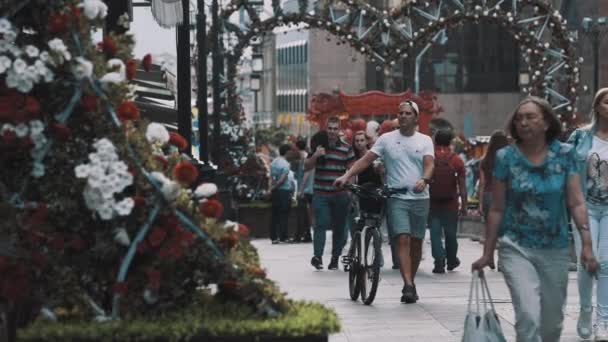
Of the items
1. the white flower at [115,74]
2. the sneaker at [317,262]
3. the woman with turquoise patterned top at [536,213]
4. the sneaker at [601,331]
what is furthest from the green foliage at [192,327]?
the sneaker at [317,262]

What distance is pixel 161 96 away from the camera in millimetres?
16625

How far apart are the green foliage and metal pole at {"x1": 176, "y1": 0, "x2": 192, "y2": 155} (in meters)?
10.5

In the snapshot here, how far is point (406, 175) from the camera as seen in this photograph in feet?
46.6

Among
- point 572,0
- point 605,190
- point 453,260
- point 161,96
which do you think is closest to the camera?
point 605,190

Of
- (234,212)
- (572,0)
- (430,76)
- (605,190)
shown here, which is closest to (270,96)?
(430,76)

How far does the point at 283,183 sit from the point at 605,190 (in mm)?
17047

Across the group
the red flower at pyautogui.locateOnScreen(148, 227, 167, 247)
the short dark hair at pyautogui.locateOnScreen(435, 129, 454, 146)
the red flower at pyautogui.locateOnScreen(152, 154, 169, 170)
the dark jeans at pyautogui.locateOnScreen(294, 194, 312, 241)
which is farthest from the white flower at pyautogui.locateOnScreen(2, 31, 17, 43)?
the dark jeans at pyautogui.locateOnScreen(294, 194, 312, 241)

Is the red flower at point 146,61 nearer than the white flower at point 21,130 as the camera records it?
No

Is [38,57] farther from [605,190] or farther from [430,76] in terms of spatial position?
[430,76]

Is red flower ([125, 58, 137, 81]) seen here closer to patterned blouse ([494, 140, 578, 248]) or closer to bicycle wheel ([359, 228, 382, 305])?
patterned blouse ([494, 140, 578, 248])

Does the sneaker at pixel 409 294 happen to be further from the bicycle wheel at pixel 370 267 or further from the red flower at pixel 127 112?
the red flower at pixel 127 112

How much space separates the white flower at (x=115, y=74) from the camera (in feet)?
23.8

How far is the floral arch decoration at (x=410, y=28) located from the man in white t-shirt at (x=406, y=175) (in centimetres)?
1577

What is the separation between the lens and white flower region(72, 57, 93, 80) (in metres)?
7.20
